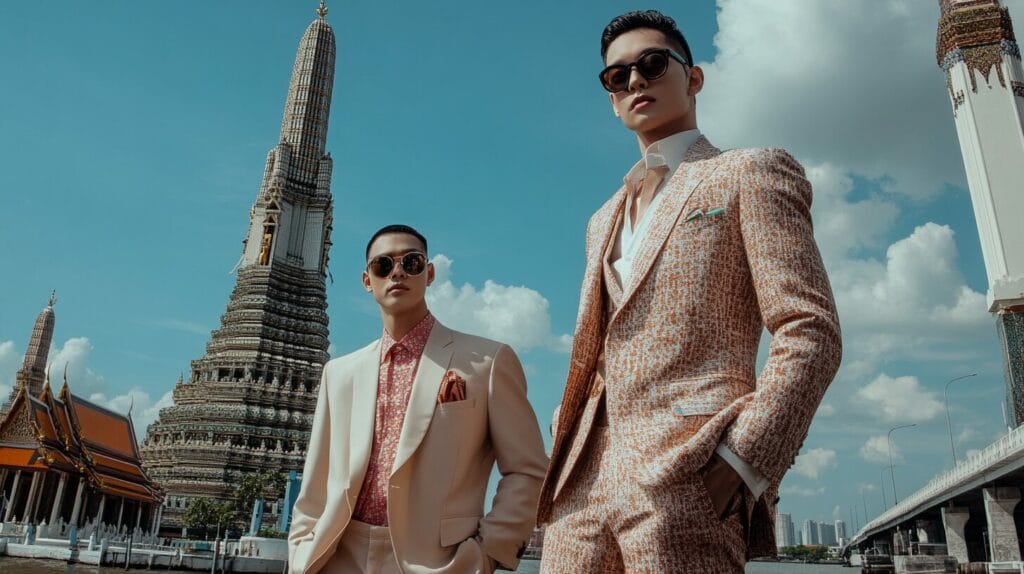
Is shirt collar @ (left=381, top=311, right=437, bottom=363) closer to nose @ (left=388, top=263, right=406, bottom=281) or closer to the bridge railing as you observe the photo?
nose @ (left=388, top=263, right=406, bottom=281)

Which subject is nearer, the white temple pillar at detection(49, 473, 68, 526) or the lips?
the lips

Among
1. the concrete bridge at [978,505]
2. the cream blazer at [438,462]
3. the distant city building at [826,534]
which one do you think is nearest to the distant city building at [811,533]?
the distant city building at [826,534]

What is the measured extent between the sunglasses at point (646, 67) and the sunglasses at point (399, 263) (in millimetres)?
1540

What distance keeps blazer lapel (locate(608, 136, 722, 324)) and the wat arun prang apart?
3864 cm

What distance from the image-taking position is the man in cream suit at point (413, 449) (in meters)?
3.55

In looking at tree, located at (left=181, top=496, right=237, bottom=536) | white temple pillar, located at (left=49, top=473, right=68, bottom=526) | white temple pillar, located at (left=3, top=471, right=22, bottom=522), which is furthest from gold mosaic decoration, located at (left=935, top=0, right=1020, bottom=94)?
white temple pillar, located at (left=3, top=471, right=22, bottom=522)

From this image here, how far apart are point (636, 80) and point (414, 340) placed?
6.21 ft

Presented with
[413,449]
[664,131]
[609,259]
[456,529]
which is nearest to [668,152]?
[664,131]

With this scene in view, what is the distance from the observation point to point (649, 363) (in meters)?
2.40

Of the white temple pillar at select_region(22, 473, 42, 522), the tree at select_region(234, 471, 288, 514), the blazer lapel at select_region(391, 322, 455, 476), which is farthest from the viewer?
the tree at select_region(234, 471, 288, 514)

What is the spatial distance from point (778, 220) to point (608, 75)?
34.3 inches

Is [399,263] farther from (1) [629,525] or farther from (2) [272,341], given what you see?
(2) [272,341]

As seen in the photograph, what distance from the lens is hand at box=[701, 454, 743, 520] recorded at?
6.72ft

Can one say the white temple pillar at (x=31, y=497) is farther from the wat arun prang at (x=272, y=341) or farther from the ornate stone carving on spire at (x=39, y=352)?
the ornate stone carving on spire at (x=39, y=352)
